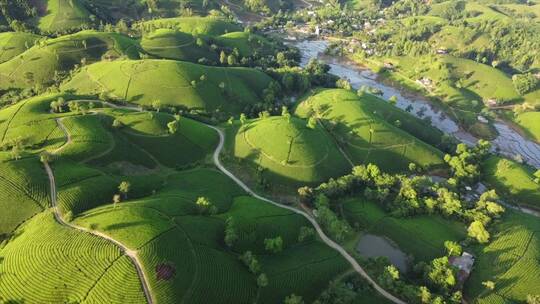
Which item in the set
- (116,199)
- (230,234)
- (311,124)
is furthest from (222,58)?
(230,234)

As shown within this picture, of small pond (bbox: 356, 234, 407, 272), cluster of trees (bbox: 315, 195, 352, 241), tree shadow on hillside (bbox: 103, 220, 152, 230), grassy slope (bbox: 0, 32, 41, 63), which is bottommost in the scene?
small pond (bbox: 356, 234, 407, 272)

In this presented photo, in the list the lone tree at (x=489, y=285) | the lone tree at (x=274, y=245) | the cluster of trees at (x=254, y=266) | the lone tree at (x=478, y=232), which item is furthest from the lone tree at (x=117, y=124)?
the lone tree at (x=489, y=285)

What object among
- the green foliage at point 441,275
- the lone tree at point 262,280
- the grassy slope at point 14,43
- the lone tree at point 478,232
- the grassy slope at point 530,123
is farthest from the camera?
the grassy slope at point 530,123

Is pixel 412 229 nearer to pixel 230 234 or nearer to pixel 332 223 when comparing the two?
pixel 332 223

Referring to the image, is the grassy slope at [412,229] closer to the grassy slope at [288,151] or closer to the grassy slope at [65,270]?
the grassy slope at [288,151]

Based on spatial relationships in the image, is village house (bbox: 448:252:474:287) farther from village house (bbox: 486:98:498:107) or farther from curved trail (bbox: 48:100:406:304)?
village house (bbox: 486:98:498:107)

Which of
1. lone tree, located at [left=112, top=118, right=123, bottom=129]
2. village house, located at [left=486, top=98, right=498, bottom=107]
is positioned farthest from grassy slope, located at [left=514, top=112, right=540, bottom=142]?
lone tree, located at [left=112, top=118, right=123, bottom=129]
